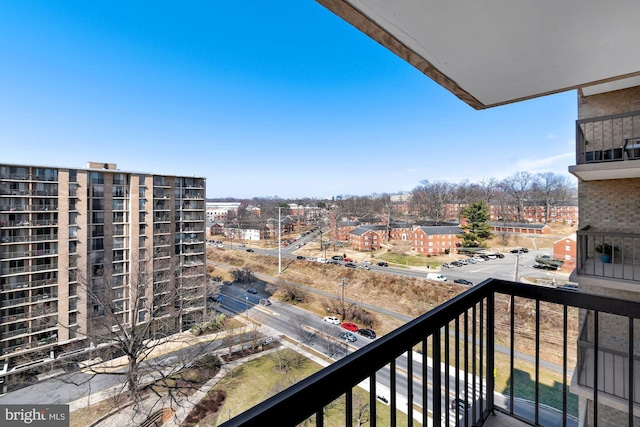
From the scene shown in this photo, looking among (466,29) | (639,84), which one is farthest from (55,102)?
(639,84)

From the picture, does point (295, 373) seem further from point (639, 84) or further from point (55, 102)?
point (55, 102)

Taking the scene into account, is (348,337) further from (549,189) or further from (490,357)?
(549,189)

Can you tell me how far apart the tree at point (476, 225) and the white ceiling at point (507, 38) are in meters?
16.4

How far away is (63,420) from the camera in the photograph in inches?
265

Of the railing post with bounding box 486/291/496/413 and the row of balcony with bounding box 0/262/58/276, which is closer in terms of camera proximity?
the railing post with bounding box 486/291/496/413

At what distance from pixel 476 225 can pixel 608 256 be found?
44.7 ft

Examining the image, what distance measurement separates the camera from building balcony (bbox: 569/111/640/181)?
276 cm

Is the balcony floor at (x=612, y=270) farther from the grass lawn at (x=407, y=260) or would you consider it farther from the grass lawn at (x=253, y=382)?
the grass lawn at (x=407, y=260)

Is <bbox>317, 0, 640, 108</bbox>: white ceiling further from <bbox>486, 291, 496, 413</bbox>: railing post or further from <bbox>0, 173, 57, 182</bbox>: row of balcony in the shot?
<bbox>0, 173, 57, 182</bbox>: row of balcony

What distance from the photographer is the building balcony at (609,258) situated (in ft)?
9.21

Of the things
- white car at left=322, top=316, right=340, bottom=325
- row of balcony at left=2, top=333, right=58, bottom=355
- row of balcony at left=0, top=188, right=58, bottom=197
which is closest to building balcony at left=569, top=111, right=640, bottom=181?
white car at left=322, top=316, right=340, bottom=325

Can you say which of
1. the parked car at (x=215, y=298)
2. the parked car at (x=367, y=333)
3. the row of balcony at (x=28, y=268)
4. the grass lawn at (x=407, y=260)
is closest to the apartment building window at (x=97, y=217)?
the row of balcony at (x=28, y=268)

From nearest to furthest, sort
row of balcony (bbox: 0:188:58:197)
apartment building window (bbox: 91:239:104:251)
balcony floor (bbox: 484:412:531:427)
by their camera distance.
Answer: balcony floor (bbox: 484:412:531:427)
row of balcony (bbox: 0:188:58:197)
apartment building window (bbox: 91:239:104:251)

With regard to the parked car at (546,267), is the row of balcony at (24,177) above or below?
above
